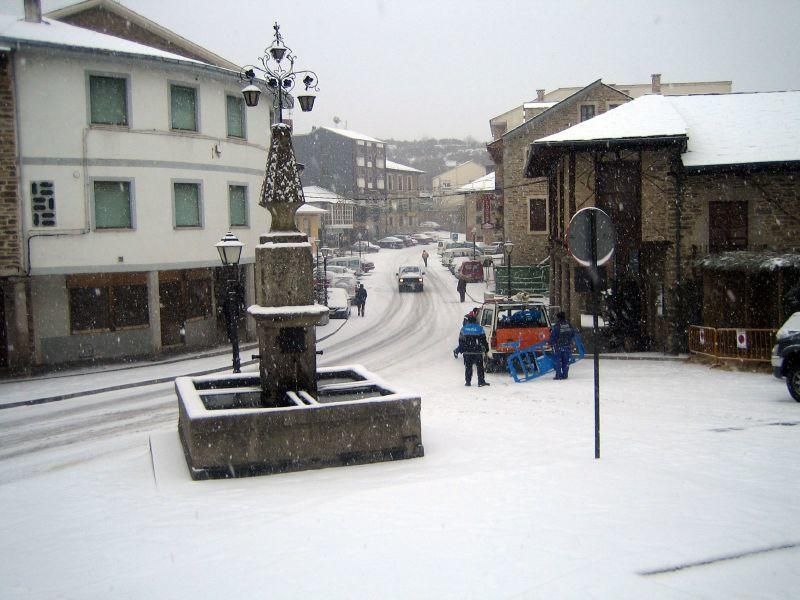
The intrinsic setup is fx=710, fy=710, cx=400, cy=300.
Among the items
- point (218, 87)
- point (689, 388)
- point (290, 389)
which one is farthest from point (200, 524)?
point (218, 87)

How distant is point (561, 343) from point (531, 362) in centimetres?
176

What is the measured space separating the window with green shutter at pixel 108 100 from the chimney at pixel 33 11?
10.6 ft

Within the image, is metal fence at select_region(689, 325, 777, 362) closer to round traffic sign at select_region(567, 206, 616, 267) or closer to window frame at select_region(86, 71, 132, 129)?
round traffic sign at select_region(567, 206, 616, 267)

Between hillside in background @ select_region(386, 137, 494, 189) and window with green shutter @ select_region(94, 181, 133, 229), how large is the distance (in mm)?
112933

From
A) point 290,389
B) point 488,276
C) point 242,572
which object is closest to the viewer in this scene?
point 242,572

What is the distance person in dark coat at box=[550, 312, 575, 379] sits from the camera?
Answer: 16.3m

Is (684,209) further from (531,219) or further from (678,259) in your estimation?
(531,219)

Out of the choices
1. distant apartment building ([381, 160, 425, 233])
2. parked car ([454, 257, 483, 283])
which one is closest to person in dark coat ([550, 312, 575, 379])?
parked car ([454, 257, 483, 283])

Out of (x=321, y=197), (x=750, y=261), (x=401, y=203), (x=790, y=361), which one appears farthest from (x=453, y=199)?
(x=790, y=361)

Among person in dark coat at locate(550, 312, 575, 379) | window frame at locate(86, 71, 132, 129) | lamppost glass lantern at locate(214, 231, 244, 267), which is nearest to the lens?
lamppost glass lantern at locate(214, 231, 244, 267)

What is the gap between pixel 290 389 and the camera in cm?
969

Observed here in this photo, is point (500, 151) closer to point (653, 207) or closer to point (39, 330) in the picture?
point (653, 207)

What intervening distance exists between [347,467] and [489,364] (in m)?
10.1

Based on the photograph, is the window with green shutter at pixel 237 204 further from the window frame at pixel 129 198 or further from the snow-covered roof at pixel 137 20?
the snow-covered roof at pixel 137 20
